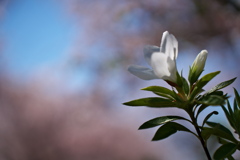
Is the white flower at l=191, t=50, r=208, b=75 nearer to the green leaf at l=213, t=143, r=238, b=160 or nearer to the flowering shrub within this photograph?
the flowering shrub

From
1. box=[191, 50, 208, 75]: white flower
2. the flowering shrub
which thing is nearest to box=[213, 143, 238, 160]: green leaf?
the flowering shrub

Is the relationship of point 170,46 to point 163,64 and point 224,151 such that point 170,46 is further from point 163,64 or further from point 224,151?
point 224,151

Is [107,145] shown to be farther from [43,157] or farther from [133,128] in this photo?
[43,157]

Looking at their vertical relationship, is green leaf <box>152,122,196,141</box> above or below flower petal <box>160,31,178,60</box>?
below

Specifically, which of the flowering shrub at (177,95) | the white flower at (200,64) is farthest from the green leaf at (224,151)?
the white flower at (200,64)

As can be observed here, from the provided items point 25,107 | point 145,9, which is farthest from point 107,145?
point 145,9

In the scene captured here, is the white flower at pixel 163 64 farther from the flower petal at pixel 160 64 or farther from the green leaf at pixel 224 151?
the green leaf at pixel 224 151
